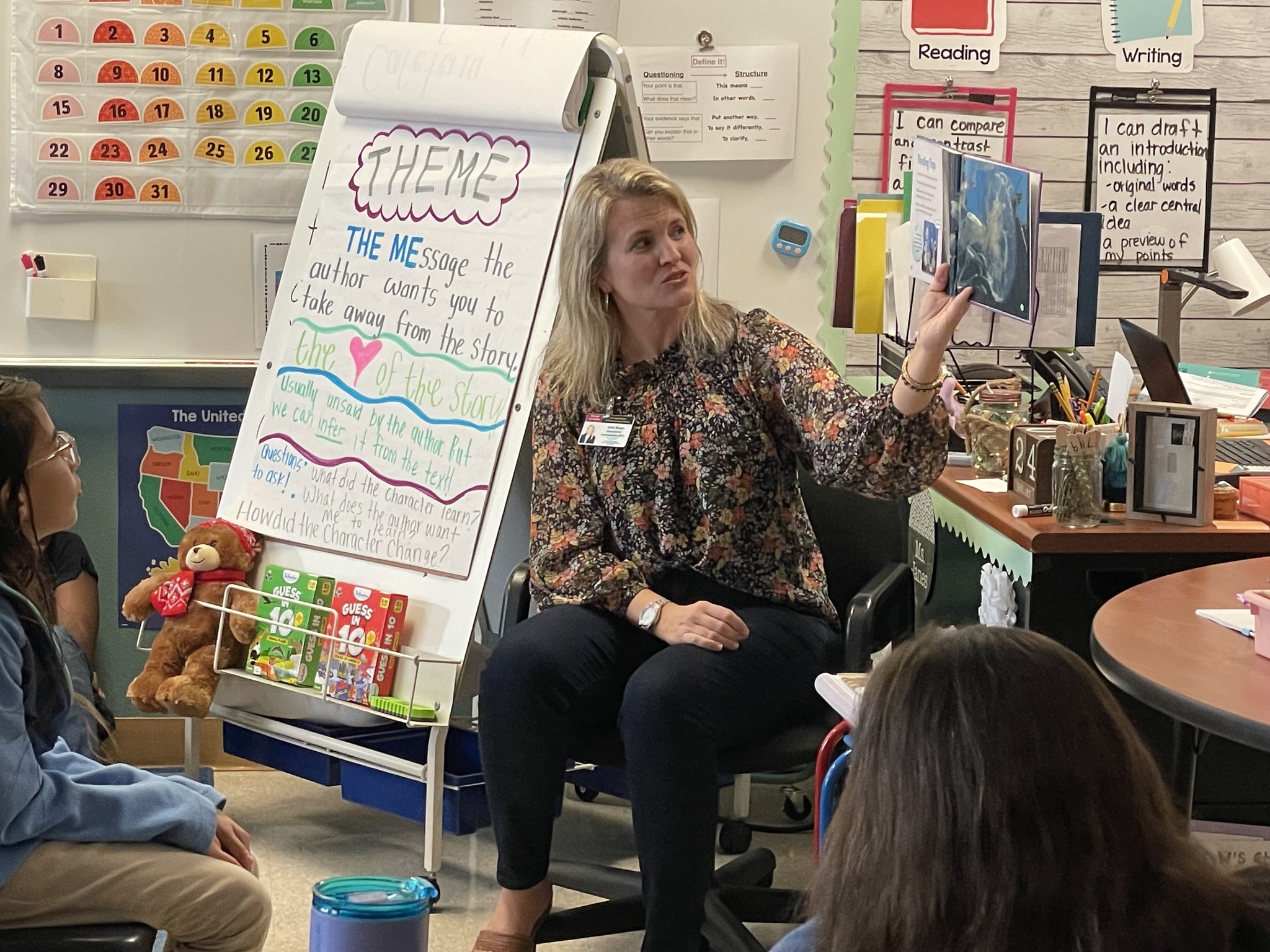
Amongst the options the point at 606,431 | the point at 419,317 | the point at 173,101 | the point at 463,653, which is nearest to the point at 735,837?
the point at 463,653

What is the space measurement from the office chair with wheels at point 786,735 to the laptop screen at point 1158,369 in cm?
46

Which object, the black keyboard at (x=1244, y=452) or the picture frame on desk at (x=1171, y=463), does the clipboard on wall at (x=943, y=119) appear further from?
the picture frame on desk at (x=1171, y=463)

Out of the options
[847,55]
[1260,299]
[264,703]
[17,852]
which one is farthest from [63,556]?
[1260,299]

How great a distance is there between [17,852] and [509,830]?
33.7 inches

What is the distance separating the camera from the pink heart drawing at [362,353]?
283cm

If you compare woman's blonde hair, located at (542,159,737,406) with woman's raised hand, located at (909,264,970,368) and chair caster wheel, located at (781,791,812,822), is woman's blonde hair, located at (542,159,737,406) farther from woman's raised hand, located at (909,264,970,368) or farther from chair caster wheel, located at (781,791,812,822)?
chair caster wheel, located at (781,791,812,822)

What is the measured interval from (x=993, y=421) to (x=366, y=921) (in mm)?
1292

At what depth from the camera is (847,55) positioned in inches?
128

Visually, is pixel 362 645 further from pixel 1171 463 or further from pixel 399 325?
pixel 1171 463

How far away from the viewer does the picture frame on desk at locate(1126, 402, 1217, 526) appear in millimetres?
2098

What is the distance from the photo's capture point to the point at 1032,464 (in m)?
2.23

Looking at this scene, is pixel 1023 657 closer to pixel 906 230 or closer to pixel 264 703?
pixel 906 230

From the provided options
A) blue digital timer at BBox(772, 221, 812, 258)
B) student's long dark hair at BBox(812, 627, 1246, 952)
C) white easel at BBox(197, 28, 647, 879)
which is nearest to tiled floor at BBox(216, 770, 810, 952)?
white easel at BBox(197, 28, 647, 879)

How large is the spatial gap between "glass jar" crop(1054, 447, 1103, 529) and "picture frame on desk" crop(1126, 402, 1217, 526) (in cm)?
7
